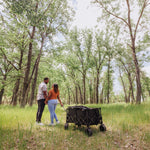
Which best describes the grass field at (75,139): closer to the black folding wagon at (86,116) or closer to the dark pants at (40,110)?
the black folding wagon at (86,116)

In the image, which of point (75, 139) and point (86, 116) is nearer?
point (75, 139)

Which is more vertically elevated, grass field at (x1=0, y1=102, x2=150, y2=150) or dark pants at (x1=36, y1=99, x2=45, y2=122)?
dark pants at (x1=36, y1=99, x2=45, y2=122)

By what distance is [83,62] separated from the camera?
24.6 meters

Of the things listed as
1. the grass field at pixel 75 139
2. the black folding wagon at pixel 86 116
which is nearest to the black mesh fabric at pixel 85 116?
the black folding wagon at pixel 86 116

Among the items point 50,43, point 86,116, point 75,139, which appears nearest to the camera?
point 75,139

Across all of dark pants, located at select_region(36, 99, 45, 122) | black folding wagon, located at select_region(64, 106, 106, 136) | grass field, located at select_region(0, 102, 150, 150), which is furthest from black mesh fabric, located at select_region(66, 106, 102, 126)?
dark pants, located at select_region(36, 99, 45, 122)

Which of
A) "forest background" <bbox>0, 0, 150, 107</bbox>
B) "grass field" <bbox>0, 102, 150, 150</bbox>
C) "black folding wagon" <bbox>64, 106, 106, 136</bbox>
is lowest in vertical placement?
"grass field" <bbox>0, 102, 150, 150</bbox>

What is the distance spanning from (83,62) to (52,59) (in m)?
11.3

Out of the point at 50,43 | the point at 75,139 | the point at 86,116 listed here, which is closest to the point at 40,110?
the point at 75,139

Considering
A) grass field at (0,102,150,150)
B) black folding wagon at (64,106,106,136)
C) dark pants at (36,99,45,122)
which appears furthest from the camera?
dark pants at (36,99,45,122)

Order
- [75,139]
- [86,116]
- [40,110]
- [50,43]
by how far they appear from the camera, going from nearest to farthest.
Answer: [75,139]
[86,116]
[40,110]
[50,43]

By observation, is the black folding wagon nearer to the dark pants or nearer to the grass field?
the grass field

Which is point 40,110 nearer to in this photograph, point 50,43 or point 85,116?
point 85,116

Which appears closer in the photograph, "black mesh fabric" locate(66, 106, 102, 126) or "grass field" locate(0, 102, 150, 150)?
"grass field" locate(0, 102, 150, 150)
